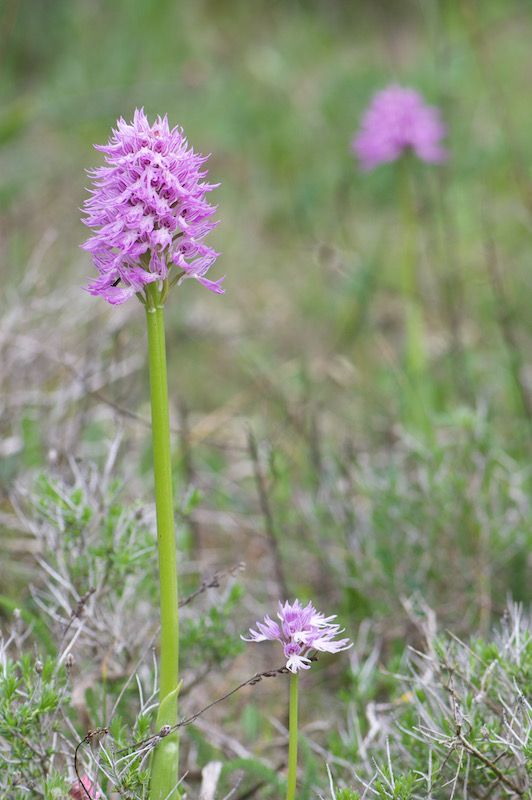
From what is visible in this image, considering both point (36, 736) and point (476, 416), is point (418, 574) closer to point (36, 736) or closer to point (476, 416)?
point (476, 416)

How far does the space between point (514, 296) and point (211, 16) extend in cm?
483

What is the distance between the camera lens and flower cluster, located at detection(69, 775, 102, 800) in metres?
1.40

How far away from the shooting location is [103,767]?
1.43m

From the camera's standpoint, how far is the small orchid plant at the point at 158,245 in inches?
51.9

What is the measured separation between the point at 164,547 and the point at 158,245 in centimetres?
43

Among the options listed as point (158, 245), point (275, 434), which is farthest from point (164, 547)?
point (275, 434)

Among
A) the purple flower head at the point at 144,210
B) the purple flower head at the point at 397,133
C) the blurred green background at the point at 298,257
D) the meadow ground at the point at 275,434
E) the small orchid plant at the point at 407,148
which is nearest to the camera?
the purple flower head at the point at 144,210

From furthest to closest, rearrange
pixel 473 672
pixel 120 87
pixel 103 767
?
pixel 120 87 < pixel 473 672 < pixel 103 767

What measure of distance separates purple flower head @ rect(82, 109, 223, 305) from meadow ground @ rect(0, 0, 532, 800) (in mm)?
554

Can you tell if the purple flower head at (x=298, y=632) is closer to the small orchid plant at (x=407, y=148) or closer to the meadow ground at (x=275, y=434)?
the meadow ground at (x=275, y=434)

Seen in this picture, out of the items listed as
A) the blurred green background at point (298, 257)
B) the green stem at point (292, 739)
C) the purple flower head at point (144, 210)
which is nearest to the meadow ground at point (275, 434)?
the blurred green background at point (298, 257)

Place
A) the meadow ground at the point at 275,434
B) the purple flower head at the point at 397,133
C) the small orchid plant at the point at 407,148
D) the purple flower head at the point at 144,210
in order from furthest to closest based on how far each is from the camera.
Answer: the purple flower head at the point at 397,133 < the small orchid plant at the point at 407,148 < the meadow ground at the point at 275,434 < the purple flower head at the point at 144,210

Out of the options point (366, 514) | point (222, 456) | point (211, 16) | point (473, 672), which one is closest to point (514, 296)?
point (222, 456)

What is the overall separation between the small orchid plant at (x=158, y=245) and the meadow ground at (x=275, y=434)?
163 millimetres
